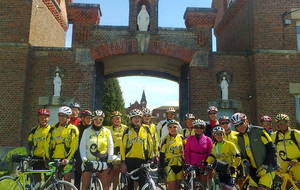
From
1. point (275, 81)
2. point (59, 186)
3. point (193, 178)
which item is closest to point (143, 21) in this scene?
point (275, 81)

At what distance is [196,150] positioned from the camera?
6.81 m

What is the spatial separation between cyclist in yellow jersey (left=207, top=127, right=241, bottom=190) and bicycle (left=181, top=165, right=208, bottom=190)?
257 mm

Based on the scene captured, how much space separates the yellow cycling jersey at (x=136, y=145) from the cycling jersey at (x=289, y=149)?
8.13 ft

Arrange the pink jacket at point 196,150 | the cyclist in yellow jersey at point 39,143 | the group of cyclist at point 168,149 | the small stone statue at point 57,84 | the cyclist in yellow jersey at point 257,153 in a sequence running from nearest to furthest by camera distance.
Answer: the cyclist in yellow jersey at point 257,153 < the group of cyclist at point 168,149 < the cyclist in yellow jersey at point 39,143 < the pink jacket at point 196,150 < the small stone statue at point 57,84

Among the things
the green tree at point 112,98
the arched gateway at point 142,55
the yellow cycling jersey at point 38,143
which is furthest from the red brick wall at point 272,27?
the green tree at point 112,98

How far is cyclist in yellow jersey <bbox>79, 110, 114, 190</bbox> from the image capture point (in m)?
6.27

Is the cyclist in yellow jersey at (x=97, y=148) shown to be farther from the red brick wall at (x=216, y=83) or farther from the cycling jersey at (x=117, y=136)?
the red brick wall at (x=216, y=83)

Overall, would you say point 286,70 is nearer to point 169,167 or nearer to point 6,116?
point 169,167

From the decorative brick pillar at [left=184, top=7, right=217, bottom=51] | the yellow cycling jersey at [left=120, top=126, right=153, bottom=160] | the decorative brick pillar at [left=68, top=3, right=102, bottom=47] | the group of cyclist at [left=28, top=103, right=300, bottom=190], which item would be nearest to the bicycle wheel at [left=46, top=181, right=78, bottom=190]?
the group of cyclist at [left=28, top=103, right=300, bottom=190]

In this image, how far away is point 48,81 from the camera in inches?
521

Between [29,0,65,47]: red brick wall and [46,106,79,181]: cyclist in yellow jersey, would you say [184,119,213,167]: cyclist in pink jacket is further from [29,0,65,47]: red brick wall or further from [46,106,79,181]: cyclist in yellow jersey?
[29,0,65,47]: red brick wall

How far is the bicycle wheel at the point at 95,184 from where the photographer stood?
20.2 feet

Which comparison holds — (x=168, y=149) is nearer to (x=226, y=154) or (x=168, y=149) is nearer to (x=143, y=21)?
(x=226, y=154)

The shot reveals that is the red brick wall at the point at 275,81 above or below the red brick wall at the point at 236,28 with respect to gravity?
below
